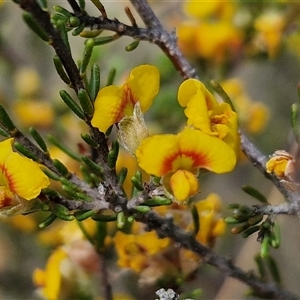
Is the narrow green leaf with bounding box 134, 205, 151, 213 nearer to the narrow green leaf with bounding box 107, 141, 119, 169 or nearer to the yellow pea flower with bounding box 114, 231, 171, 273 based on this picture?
the narrow green leaf with bounding box 107, 141, 119, 169

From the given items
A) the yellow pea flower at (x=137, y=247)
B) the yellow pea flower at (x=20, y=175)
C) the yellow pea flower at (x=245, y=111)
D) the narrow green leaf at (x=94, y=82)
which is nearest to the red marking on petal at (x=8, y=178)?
the yellow pea flower at (x=20, y=175)

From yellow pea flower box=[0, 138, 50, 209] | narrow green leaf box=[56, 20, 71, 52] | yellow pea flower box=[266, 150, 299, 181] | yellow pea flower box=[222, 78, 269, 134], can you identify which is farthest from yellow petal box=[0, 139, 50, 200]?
yellow pea flower box=[222, 78, 269, 134]

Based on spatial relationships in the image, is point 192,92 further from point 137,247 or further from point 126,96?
point 137,247

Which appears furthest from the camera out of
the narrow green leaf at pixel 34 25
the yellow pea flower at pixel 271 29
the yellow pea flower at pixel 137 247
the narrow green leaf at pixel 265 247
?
the yellow pea flower at pixel 271 29

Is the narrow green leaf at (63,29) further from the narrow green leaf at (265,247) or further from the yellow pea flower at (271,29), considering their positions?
the yellow pea flower at (271,29)

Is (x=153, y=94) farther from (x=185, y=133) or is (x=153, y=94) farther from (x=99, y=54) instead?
(x=99, y=54)

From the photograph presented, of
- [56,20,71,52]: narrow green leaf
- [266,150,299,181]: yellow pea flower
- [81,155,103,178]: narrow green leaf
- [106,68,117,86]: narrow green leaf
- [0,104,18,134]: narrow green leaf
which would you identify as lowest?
[266,150,299,181]: yellow pea flower

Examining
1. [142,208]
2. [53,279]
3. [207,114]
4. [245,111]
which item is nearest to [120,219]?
[142,208]
